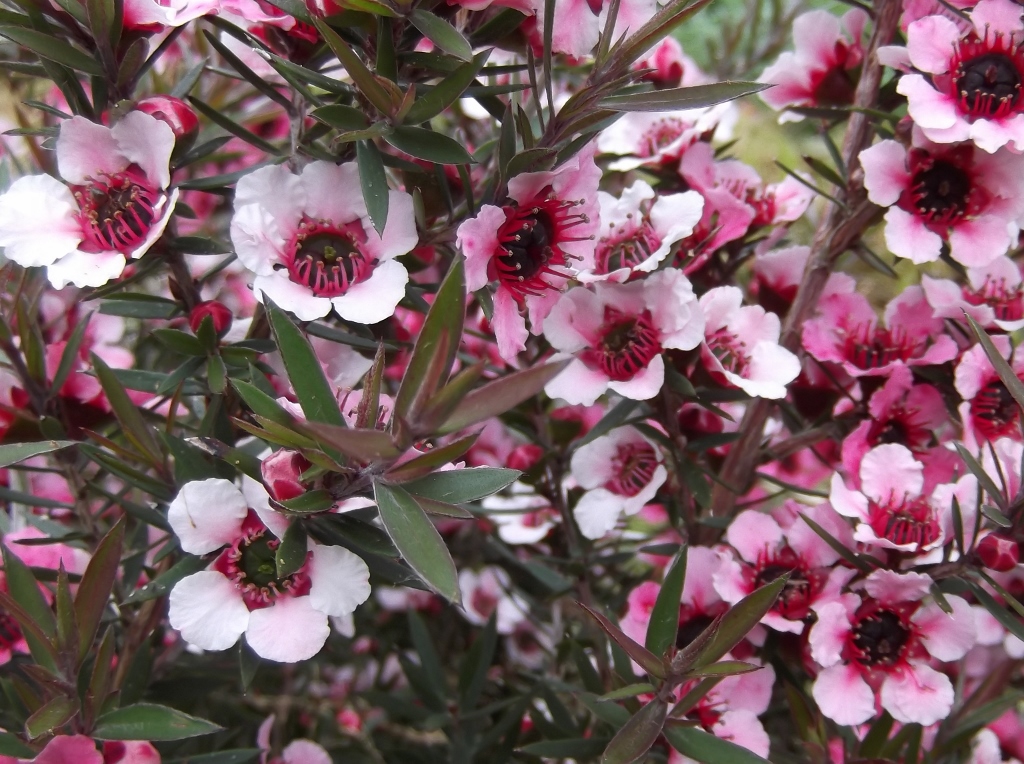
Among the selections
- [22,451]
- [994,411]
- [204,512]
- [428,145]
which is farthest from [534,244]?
[994,411]

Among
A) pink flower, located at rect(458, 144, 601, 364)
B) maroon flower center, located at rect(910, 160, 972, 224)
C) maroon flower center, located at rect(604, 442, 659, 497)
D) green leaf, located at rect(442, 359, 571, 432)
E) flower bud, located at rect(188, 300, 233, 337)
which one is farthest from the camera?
maroon flower center, located at rect(604, 442, 659, 497)

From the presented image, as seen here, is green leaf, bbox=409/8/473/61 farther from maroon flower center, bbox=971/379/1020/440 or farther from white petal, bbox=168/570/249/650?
maroon flower center, bbox=971/379/1020/440

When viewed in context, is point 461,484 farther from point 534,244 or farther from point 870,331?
point 870,331

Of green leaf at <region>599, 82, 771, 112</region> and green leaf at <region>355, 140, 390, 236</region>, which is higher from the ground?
green leaf at <region>599, 82, 771, 112</region>

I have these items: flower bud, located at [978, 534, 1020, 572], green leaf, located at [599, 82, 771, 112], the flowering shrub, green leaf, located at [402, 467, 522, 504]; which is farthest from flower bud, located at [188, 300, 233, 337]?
flower bud, located at [978, 534, 1020, 572]

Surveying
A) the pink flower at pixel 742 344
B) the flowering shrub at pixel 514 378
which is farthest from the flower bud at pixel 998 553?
the pink flower at pixel 742 344

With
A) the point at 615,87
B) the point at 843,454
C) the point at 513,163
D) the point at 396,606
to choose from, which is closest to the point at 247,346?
the point at 513,163

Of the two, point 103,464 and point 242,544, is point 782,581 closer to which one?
point 242,544
